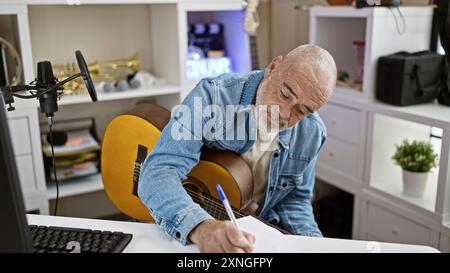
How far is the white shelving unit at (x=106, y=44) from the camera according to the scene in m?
1.99

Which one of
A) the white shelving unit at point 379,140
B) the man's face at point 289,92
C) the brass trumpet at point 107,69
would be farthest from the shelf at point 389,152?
the brass trumpet at point 107,69

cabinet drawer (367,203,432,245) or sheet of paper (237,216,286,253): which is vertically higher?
sheet of paper (237,216,286,253)

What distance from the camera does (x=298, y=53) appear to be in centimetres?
113

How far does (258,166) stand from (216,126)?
0.78 ft

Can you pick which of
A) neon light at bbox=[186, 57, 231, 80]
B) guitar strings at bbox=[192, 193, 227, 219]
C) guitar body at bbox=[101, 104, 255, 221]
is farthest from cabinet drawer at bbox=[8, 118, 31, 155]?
guitar strings at bbox=[192, 193, 227, 219]

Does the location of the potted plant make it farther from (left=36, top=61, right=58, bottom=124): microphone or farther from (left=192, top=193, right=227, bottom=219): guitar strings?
(left=36, top=61, right=58, bottom=124): microphone

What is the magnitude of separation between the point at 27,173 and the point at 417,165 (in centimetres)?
167

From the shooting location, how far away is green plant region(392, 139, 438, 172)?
76.2 inches

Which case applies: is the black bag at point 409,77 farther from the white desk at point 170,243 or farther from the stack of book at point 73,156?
the stack of book at point 73,156

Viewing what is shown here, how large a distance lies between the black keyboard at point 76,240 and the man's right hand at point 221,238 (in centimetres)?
Result: 15

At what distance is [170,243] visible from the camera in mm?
937

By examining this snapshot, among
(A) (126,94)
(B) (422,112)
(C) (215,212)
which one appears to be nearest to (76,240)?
(C) (215,212)

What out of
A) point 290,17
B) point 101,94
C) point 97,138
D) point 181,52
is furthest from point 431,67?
point 97,138

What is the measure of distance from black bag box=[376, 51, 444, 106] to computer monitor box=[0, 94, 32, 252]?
166cm
